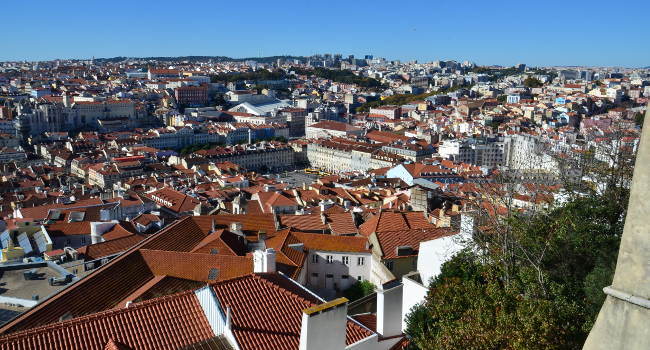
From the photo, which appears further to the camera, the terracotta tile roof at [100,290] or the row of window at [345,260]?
→ the row of window at [345,260]

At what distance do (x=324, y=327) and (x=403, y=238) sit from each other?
10.9m

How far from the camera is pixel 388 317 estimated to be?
30.8 ft

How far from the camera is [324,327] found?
6.93 metres

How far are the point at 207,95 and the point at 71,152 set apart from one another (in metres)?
54.7

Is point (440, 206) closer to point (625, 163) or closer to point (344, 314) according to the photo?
point (625, 163)

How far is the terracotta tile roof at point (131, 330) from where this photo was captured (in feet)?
22.5

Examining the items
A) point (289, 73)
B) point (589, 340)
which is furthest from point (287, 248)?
point (289, 73)

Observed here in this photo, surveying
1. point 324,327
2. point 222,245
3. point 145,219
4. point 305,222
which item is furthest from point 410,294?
point 145,219

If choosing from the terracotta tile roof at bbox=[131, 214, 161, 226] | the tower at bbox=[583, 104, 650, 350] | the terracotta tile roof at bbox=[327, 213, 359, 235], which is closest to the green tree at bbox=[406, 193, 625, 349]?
the tower at bbox=[583, 104, 650, 350]

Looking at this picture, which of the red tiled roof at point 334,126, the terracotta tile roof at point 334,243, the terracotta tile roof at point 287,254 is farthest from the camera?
the red tiled roof at point 334,126

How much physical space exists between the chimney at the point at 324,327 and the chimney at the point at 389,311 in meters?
2.19

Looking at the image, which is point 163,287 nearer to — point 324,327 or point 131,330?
point 131,330

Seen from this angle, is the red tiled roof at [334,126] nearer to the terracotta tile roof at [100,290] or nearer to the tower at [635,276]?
the terracotta tile roof at [100,290]

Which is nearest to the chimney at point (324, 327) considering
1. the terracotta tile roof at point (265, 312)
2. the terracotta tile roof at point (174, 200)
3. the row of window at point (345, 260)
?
the terracotta tile roof at point (265, 312)
